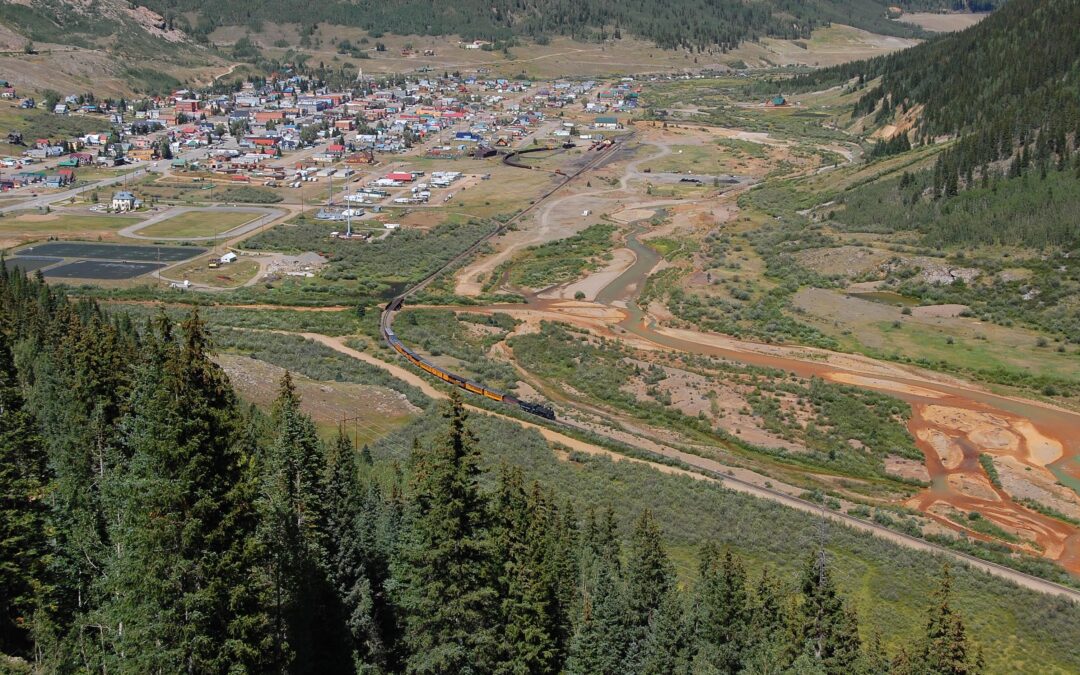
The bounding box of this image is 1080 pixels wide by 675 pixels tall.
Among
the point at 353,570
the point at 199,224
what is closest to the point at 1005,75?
the point at 199,224

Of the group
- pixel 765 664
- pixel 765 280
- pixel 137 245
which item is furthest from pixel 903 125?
pixel 765 664

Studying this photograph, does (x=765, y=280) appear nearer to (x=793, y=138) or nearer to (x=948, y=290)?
(x=948, y=290)

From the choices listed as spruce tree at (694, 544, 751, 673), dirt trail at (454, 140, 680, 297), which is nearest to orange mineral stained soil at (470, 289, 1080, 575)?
dirt trail at (454, 140, 680, 297)

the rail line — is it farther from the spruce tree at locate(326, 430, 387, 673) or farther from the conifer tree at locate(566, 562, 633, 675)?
the spruce tree at locate(326, 430, 387, 673)

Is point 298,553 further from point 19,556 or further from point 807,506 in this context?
point 807,506

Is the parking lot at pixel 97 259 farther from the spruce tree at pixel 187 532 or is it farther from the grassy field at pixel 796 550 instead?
the spruce tree at pixel 187 532

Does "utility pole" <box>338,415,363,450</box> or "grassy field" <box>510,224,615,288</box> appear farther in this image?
"grassy field" <box>510,224,615,288</box>

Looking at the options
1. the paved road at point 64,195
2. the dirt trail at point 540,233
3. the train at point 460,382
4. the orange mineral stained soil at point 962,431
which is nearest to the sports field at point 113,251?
the paved road at point 64,195
